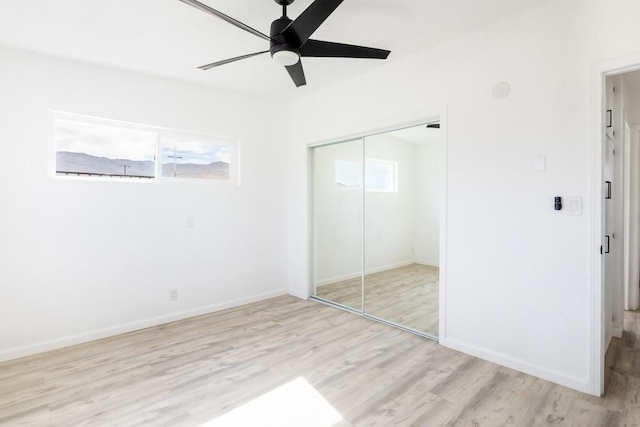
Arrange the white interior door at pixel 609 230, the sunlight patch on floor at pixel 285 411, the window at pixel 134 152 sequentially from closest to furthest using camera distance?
the sunlight patch on floor at pixel 285 411 < the white interior door at pixel 609 230 < the window at pixel 134 152

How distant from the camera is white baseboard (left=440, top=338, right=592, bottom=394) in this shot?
2223 millimetres

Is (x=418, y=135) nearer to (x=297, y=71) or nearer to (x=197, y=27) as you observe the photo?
(x=297, y=71)

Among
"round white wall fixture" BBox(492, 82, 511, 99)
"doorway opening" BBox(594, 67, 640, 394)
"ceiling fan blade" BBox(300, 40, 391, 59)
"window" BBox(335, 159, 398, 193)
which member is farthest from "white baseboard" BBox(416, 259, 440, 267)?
"ceiling fan blade" BBox(300, 40, 391, 59)

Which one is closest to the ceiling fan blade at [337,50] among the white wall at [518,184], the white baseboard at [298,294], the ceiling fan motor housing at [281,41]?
the ceiling fan motor housing at [281,41]

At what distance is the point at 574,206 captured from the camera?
2225mm

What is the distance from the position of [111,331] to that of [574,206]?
14.1ft

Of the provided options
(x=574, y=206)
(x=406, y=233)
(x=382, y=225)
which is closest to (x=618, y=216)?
(x=574, y=206)

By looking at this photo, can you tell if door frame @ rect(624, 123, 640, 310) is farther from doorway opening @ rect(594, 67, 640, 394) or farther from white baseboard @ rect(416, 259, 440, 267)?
white baseboard @ rect(416, 259, 440, 267)

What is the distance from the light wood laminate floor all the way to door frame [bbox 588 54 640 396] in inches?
8.6

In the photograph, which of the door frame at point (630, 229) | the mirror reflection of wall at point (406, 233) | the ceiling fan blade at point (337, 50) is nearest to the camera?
the ceiling fan blade at point (337, 50)

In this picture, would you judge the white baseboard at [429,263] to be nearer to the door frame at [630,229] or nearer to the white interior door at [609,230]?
the white interior door at [609,230]

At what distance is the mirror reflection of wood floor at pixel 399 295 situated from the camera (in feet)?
11.0

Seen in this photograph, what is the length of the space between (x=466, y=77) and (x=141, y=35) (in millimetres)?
2799

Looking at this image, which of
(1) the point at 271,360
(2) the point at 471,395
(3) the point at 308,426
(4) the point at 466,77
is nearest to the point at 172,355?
(1) the point at 271,360
